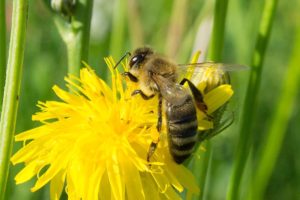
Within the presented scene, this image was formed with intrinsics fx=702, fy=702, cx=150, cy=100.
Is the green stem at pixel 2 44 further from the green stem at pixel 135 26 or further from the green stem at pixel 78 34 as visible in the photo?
the green stem at pixel 135 26

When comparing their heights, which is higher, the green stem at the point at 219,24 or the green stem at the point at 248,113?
the green stem at the point at 219,24

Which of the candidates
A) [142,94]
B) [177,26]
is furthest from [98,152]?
[177,26]

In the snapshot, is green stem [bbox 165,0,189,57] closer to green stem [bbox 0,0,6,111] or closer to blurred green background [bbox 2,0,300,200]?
blurred green background [bbox 2,0,300,200]

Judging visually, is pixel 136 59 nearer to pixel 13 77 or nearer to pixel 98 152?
pixel 98 152

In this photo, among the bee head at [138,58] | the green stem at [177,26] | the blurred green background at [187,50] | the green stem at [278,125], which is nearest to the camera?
the bee head at [138,58]

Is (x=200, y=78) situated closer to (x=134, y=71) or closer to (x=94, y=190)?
(x=134, y=71)

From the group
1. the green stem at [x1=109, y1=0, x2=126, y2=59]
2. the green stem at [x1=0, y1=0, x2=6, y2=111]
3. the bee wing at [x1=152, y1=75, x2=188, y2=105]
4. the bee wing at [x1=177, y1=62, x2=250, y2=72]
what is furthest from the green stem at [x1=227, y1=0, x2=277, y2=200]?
the green stem at [x1=109, y1=0, x2=126, y2=59]

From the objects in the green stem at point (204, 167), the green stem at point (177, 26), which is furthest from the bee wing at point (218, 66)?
the green stem at point (177, 26)
